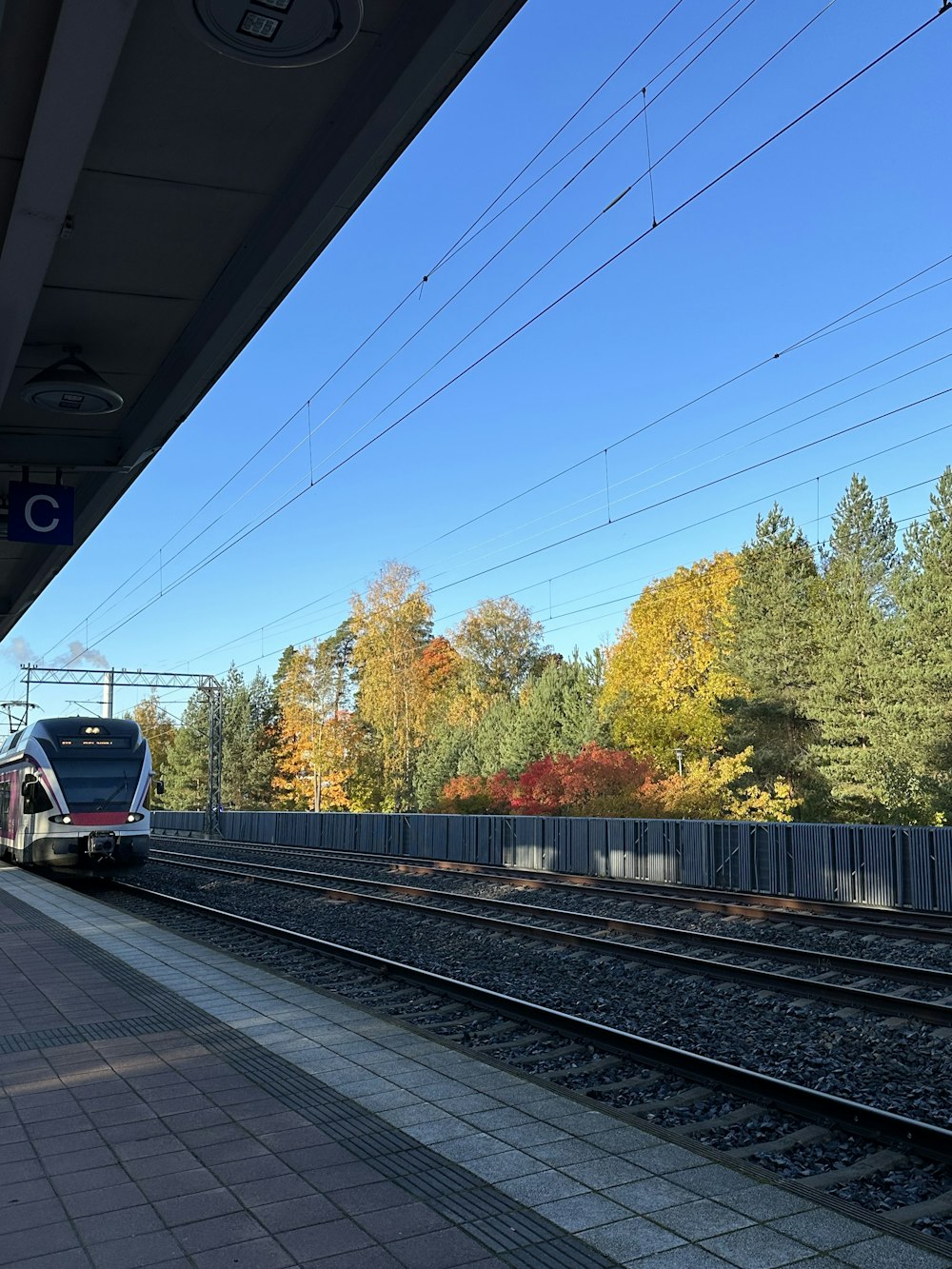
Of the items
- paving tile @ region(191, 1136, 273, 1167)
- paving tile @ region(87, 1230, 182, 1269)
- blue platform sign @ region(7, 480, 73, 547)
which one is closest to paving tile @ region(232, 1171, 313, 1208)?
paving tile @ region(191, 1136, 273, 1167)

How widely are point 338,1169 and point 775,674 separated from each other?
41768 mm

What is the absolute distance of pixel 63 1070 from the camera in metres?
6.02

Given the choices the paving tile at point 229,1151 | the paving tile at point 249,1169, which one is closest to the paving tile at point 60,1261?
the paving tile at point 249,1169

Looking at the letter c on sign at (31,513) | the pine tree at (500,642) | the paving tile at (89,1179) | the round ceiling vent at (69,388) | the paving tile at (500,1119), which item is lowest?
the paving tile at (500,1119)

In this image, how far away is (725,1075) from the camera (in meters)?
6.07

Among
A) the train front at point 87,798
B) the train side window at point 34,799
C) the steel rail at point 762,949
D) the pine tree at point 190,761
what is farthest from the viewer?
the pine tree at point 190,761

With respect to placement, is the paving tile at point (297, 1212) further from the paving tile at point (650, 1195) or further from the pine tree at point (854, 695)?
the pine tree at point (854, 695)

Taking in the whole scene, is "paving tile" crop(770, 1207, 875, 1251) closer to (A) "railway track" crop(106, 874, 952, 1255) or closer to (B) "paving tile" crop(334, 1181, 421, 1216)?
(A) "railway track" crop(106, 874, 952, 1255)

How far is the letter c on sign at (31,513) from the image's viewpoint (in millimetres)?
11117

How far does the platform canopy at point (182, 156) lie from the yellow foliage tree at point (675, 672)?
3311cm

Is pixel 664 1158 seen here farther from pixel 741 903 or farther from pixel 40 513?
pixel 741 903

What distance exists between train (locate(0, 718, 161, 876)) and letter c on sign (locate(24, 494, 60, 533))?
8.77m

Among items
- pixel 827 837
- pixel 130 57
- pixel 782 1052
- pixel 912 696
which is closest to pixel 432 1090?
pixel 782 1052

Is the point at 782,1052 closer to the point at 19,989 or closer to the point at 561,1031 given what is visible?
the point at 561,1031
